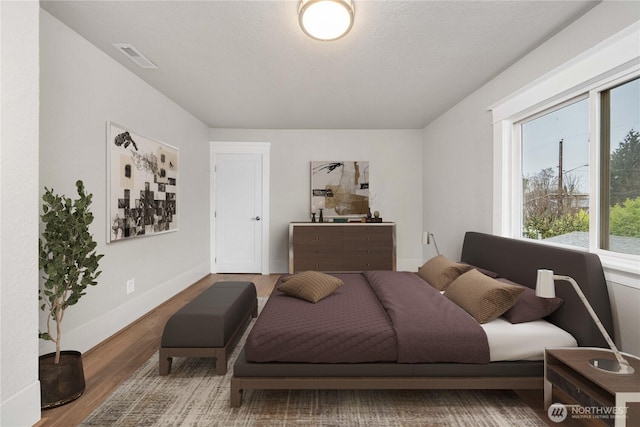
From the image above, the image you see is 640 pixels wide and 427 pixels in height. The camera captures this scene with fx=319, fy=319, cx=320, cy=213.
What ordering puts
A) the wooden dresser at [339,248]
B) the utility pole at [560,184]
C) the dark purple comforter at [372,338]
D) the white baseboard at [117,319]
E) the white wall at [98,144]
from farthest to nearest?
the wooden dresser at [339,248] → the utility pole at [560,184] → the white baseboard at [117,319] → the white wall at [98,144] → the dark purple comforter at [372,338]

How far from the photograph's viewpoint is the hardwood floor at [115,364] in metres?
1.85

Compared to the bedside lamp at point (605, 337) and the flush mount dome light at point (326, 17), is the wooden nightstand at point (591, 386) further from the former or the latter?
the flush mount dome light at point (326, 17)

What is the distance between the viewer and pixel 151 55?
2854mm

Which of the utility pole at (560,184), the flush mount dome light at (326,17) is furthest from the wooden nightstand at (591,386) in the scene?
the flush mount dome light at (326,17)

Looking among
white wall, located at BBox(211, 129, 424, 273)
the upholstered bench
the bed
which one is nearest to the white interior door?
white wall, located at BBox(211, 129, 424, 273)

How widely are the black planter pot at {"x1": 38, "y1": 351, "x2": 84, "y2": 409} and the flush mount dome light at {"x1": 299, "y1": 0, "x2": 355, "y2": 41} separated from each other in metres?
2.67

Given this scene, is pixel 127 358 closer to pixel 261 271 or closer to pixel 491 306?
pixel 491 306

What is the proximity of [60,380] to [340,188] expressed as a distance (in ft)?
14.5

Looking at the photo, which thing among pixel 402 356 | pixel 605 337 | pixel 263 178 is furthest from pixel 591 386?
pixel 263 178

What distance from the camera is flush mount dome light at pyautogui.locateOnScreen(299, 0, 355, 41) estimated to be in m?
2.03

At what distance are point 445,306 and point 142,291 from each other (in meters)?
3.06

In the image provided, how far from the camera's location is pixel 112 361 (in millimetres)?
2477

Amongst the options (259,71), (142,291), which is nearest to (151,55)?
(259,71)

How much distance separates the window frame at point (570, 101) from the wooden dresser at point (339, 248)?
2.03 meters
